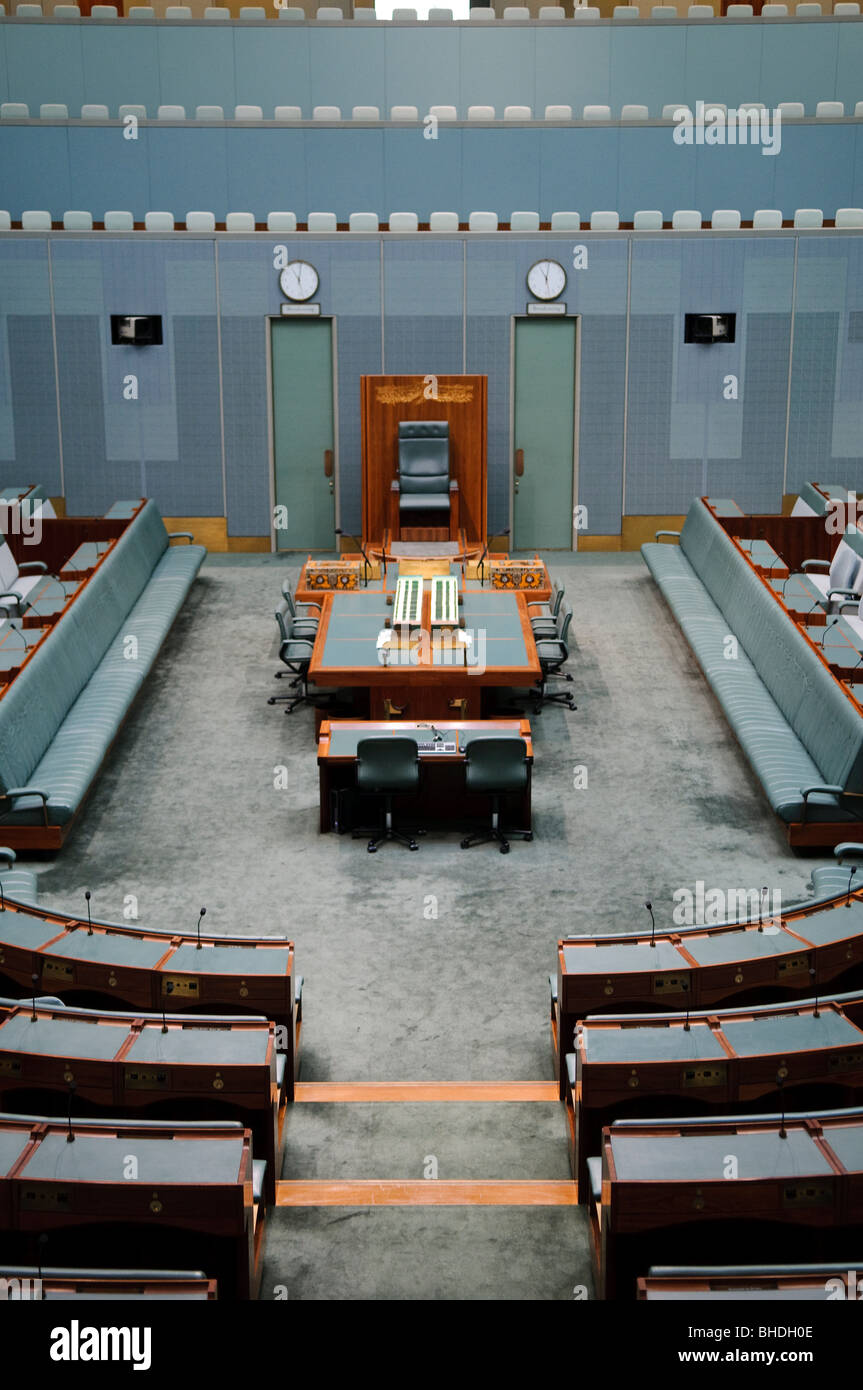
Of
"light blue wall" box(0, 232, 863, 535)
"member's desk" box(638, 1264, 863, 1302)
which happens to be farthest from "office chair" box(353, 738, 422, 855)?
"light blue wall" box(0, 232, 863, 535)

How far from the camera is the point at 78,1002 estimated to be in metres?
6.30

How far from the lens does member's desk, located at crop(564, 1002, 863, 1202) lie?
209 inches

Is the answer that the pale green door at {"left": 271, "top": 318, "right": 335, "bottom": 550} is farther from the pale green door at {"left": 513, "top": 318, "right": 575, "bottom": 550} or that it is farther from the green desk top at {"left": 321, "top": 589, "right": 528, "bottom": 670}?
the green desk top at {"left": 321, "top": 589, "right": 528, "bottom": 670}

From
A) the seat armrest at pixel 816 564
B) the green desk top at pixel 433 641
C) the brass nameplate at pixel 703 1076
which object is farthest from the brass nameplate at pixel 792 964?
the seat armrest at pixel 816 564

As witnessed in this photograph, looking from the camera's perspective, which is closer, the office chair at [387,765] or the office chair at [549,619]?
the office chair at [387,765]

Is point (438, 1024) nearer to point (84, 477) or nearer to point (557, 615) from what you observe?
point (557, 615)

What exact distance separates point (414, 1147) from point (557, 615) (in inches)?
237

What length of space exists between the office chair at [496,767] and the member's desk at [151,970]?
2.35m

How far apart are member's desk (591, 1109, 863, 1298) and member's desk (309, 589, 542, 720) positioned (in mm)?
5064

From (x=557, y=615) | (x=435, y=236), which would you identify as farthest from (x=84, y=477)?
(x=557, y=615)

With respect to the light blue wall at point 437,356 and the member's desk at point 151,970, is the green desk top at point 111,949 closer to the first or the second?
the member's desk at point 151,970

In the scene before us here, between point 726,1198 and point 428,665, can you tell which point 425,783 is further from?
point 726,1198

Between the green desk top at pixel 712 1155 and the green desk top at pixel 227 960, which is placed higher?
the green desk top at pixel 712 1155

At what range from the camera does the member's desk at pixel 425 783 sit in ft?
29.6
